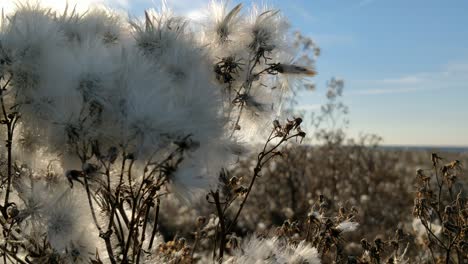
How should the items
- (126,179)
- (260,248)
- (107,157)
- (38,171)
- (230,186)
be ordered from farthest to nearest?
(230,186) → (260,248) → (38,171) → (126,179) → (107,157)

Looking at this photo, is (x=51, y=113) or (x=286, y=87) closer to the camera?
(x=51, y=113)

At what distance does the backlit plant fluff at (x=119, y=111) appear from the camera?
1940 mm

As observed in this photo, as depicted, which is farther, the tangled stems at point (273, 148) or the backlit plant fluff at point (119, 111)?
the tangled stems at point (273, 148)

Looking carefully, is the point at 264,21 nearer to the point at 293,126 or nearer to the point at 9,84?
the point at 293,126

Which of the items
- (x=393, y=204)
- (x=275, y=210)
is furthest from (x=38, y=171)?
(x=393, y=204)

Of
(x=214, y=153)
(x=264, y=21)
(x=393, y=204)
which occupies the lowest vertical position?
(x=393, y=204)

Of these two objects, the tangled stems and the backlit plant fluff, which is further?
the tangled stems

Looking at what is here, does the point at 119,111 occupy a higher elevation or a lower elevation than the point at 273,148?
higher

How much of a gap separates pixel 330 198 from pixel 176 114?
9124 millimetres

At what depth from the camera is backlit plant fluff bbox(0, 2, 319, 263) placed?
6.37 feet

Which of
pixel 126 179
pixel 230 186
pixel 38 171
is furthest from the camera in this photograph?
pixel 230 186

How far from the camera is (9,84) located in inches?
81.2

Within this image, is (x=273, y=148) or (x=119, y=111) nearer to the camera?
(x=119, y=111)

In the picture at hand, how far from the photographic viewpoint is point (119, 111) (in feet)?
6.27
